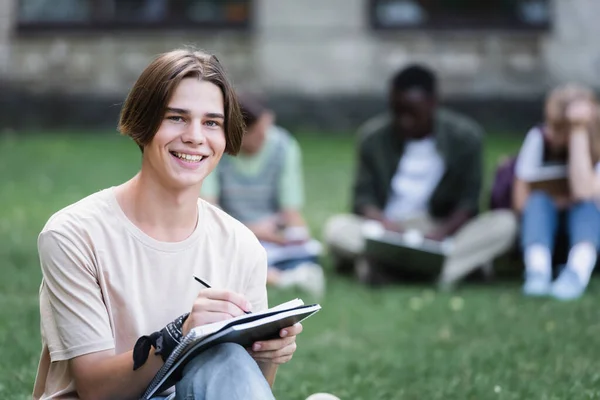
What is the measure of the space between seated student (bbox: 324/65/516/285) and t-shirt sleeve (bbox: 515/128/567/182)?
0.34m

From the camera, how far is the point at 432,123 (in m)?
8.54

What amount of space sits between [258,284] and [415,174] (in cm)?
505

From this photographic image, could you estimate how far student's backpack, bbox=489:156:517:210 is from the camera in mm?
8438

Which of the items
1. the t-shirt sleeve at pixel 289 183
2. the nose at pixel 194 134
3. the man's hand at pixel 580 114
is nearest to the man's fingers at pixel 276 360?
the nose at pixel 194 134

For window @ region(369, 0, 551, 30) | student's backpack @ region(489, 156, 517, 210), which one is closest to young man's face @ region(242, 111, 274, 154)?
student's backpack @ region(489, 156, 517, 210)

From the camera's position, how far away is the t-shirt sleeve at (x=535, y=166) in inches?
317

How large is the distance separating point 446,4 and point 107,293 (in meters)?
14.4

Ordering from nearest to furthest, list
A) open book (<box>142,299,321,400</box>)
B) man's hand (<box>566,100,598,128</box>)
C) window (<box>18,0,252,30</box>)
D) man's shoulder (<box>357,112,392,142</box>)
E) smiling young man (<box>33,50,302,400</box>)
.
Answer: open book (<box>142,299,321,400</box>) → smiling young man (<box>33,50,302,400</box>) → man's hand (<box>566,100,598,128</box>) → man's shoulder (<box>357,112,392,142</box>) → window (<box>18,0,252,30</box>)

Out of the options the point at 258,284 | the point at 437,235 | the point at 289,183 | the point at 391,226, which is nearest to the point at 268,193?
the point at 289,183

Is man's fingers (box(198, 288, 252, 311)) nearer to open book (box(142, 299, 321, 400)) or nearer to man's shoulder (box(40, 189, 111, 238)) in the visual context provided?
open book (box(142, 299, 321, 400))

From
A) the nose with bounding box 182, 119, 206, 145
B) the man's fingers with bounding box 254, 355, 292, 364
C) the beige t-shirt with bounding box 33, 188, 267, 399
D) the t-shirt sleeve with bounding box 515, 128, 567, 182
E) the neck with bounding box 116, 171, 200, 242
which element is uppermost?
the nose with bounding box 182, 119, 206, 145

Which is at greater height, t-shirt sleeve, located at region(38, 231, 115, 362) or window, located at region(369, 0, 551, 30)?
t-shirt sleeve, located at region(38, 231, 115, 362)

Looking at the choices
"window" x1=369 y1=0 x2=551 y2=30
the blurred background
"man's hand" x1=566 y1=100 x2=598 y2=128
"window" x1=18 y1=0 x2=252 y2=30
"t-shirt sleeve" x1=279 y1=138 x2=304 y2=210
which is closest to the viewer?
"man's hand" x1=566 y1=100 x2=598 y2=128

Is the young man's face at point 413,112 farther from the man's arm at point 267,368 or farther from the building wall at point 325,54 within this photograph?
the building wall at point 325,54
